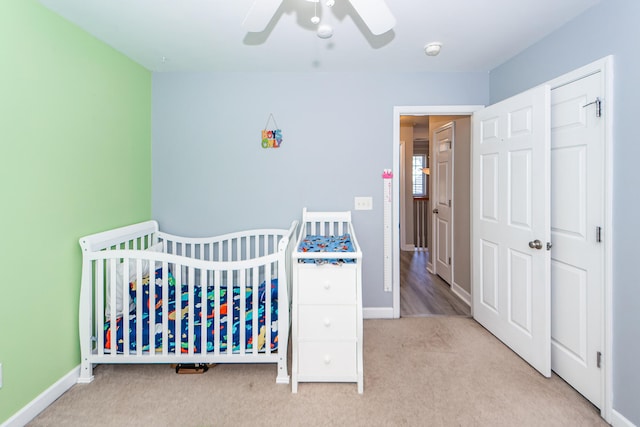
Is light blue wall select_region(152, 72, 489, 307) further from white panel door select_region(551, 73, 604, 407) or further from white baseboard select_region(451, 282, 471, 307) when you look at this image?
white baseboard select_region(451, 282, 471, 307)

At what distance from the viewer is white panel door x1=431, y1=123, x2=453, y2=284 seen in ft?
13.2

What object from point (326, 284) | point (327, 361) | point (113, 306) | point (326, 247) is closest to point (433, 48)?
point (326, 247)

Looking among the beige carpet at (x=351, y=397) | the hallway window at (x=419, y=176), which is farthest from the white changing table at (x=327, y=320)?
the hallway window at (x=419, y=176)

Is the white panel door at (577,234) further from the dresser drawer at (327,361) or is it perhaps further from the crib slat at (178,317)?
the crib slat at (178,317)

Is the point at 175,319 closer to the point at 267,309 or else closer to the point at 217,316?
the point at 217,316

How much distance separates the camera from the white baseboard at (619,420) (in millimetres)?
1609

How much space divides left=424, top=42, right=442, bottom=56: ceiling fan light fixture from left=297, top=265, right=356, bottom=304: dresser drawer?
1701 mm

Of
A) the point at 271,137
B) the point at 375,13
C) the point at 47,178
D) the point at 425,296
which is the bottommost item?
the point at 425,296

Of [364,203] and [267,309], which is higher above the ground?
[364,203]

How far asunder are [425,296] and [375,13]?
309 cm

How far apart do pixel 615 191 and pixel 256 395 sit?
224 cm

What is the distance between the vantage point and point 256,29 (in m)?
1.49

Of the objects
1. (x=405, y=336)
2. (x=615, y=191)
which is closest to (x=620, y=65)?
(x=615, y=191)

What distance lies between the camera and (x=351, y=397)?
189 centimetres
